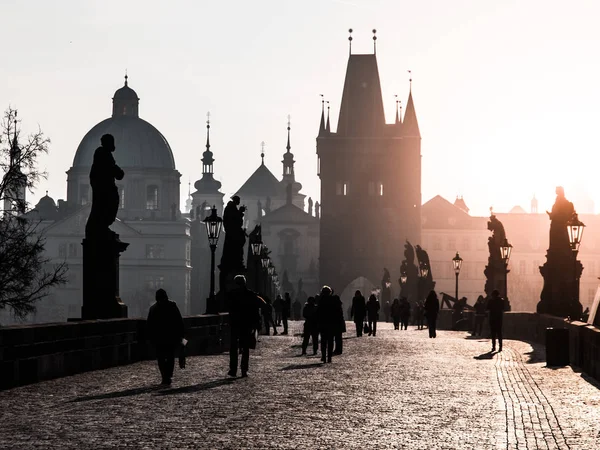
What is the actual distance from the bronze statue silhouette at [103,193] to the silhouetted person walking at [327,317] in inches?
161

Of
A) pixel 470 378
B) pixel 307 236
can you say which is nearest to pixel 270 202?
pixel 307 236

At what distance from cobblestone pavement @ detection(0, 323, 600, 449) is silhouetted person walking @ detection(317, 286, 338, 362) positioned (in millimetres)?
1261

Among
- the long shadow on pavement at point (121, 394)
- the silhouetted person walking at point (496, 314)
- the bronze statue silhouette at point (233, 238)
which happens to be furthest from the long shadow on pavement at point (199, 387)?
the bronze statue silhouette at point (233, 238)

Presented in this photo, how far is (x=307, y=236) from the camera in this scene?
167 meters

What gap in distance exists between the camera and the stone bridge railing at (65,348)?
56.2 feet

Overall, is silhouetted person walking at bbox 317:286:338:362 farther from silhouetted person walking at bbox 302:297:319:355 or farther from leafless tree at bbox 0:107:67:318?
leafless tree at bbox 0:107:67:318

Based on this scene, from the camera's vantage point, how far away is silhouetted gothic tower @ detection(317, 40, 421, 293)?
413 ft

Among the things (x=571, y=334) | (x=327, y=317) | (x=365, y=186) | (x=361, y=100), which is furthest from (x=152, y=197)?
(x=571, y=334)

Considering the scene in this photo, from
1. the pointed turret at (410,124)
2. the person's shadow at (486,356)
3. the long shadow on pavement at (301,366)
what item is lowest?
the long shadow on pavement at (301,366)

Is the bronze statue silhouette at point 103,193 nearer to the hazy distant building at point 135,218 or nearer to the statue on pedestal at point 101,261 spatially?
the statue on pedestal at point 101,261

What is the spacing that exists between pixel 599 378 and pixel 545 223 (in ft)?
520

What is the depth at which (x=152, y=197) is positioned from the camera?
15588 centimetres

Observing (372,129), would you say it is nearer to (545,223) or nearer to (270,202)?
(545,223)

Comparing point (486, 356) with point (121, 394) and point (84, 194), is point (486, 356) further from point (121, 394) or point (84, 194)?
point (84, 194)
